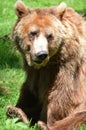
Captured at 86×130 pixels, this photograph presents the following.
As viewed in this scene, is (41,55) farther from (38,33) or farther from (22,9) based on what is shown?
(22,9)

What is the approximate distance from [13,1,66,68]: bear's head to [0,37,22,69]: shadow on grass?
2339mm

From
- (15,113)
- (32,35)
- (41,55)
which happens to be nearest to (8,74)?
(15,113)

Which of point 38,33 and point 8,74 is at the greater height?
point 38,33

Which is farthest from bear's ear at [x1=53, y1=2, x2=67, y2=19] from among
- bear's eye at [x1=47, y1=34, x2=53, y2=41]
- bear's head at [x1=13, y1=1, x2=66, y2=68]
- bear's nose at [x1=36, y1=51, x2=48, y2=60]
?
bear's nose at [x1=36, y1=51, x2=48, y2=60]

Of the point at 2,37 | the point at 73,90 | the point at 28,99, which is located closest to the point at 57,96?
the point at 73,90

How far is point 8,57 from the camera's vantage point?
27.5ft

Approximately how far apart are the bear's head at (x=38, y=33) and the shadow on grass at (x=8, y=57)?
2.34 m

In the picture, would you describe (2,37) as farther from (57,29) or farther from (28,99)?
(57,29)

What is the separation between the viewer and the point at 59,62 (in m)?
5.77

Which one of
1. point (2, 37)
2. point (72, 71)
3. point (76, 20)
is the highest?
point (76, 20)

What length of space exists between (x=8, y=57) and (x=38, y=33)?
286 cm

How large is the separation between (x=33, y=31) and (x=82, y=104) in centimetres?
109

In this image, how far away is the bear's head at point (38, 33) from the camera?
18.1ft

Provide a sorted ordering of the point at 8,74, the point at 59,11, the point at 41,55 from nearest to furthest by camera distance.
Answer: the point at 41,55, the point at 59,11, the point at 8,74
